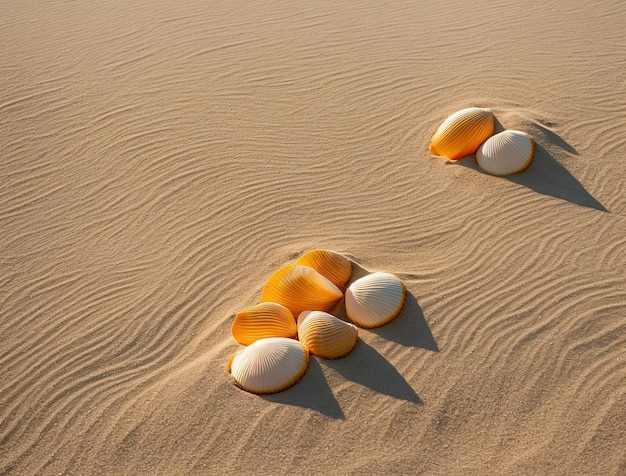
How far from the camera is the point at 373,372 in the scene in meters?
5.02

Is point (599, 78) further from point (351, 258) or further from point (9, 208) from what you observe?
point (9, 208)

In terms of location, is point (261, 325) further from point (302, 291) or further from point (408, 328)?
point (408, 328)

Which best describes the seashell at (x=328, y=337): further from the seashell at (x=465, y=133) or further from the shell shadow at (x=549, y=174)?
the seashell at (x=465, y=133)

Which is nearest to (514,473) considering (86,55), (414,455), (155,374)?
(414,455)

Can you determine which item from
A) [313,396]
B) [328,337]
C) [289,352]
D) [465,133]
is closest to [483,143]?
[465,133]

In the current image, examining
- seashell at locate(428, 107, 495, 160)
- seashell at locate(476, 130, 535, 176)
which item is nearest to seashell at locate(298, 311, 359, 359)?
seashell at locate(476, 130, 535, 176)

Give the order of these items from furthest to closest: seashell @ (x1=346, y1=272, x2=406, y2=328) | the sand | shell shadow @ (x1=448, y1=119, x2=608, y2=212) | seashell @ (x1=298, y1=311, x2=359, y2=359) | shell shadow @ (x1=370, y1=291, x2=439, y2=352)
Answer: shell shadow @ (x1=448, y1=119, x2=608, y2=212), seashell @ (x1=346, y1=272, x2=406, y2=328), shell shadow @ (x1=370, y1=291, x2=439, y2=352), seashell @ (x1=298, y1=311, x2=359, y2=359), the sand

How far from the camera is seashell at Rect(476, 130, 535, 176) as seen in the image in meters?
6.82

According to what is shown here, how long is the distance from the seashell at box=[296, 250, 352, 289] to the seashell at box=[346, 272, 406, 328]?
22 cm

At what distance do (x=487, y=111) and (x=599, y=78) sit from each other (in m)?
1.91

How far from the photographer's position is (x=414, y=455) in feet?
14.7

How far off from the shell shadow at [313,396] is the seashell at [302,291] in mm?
595

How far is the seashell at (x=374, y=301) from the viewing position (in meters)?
5.35

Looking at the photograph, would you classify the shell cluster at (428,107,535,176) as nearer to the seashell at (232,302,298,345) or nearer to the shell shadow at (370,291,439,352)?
the shell shadow at (370,291,439,352)
